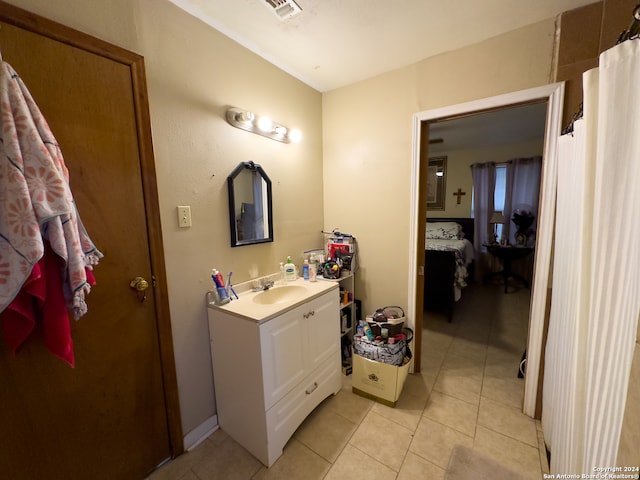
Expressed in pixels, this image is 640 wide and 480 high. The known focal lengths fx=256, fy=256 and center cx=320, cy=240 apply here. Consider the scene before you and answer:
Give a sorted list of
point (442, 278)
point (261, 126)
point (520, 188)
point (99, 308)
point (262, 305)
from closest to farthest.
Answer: point (99, 308)
point (262, 305)
point (261, 126)
point (442, 278)
point (520, 188)

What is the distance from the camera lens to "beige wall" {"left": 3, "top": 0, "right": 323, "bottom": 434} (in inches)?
46.5

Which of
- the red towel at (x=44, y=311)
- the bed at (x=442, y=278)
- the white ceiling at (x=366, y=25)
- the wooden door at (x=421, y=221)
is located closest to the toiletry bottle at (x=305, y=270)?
the wooden door at (x=421, y=221)

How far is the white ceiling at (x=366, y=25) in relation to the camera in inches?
51.4

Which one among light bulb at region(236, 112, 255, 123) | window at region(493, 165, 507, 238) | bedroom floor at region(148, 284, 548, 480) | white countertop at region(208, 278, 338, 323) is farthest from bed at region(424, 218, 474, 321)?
light bulb at region(236, 112, 255, 123)

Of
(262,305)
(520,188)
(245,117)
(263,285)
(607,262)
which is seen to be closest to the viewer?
(607,262)

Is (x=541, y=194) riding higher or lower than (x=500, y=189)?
lower

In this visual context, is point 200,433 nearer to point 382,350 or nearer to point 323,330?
point 323,330

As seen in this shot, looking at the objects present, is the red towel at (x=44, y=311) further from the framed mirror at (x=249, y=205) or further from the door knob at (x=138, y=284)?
the framed mirror at (x=249, y=205)

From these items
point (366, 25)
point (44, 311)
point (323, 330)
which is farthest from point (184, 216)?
point (366, 25)

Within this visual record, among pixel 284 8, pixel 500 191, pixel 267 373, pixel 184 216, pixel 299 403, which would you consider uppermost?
pixel 284 8

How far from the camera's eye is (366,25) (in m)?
1.45

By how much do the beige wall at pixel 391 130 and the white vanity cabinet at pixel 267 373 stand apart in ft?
2.36

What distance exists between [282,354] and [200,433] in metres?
0.74

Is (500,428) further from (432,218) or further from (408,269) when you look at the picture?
(432,218)
